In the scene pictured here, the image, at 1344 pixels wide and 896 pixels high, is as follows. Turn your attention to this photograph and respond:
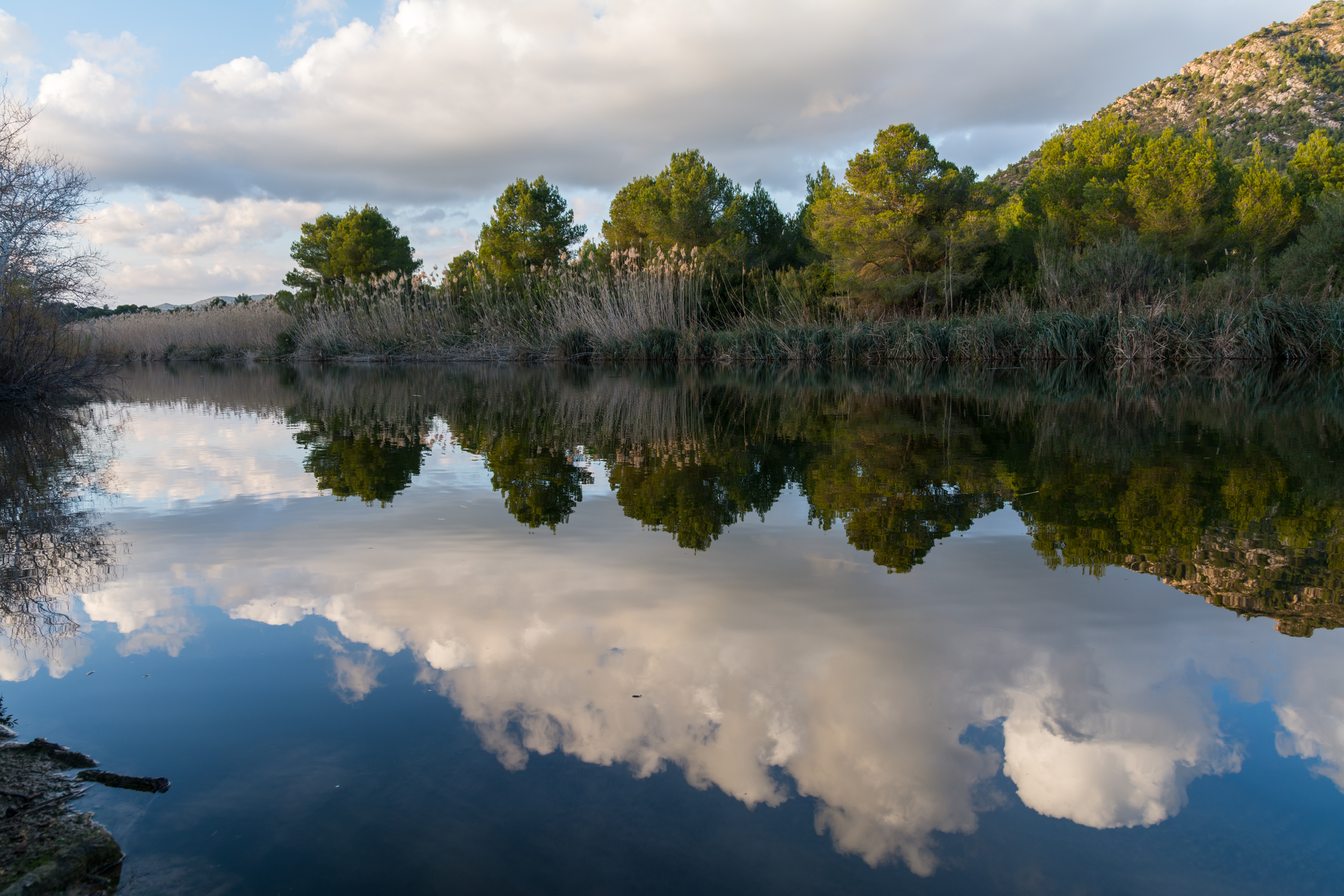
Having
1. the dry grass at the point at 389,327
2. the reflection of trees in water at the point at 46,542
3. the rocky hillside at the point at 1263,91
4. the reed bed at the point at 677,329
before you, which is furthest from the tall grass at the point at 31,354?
the rocky hillside at the point at 1263,91

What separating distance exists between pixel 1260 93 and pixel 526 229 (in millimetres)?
55539

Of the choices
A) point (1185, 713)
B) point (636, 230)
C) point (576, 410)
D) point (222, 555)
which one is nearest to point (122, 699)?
point (222, 555)

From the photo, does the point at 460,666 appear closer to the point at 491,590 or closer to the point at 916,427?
the point at 491,590

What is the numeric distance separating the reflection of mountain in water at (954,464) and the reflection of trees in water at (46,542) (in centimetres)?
101

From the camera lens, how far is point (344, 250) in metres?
27.3

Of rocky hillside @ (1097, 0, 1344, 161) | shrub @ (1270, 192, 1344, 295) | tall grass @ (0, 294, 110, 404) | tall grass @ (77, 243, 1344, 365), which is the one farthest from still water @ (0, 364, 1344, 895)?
rocky hillside @ (1097, 0, 1344, 161)

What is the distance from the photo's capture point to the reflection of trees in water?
1955 mm

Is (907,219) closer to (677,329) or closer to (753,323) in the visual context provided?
(753,323)

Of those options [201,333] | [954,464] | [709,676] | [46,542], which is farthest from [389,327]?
[709,676]

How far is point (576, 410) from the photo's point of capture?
6879mm

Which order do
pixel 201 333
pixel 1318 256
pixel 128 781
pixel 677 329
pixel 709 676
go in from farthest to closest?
pixel 201 333, pixel 677 329, pixel 1318 256, pixel 709 676, pixel 128 781

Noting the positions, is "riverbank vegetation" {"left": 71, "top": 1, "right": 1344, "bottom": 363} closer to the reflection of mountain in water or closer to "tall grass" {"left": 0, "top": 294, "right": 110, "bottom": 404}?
the reflection of mountain in water

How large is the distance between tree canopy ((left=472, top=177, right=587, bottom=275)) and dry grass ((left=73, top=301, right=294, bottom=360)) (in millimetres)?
7348

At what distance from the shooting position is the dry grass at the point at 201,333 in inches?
894
